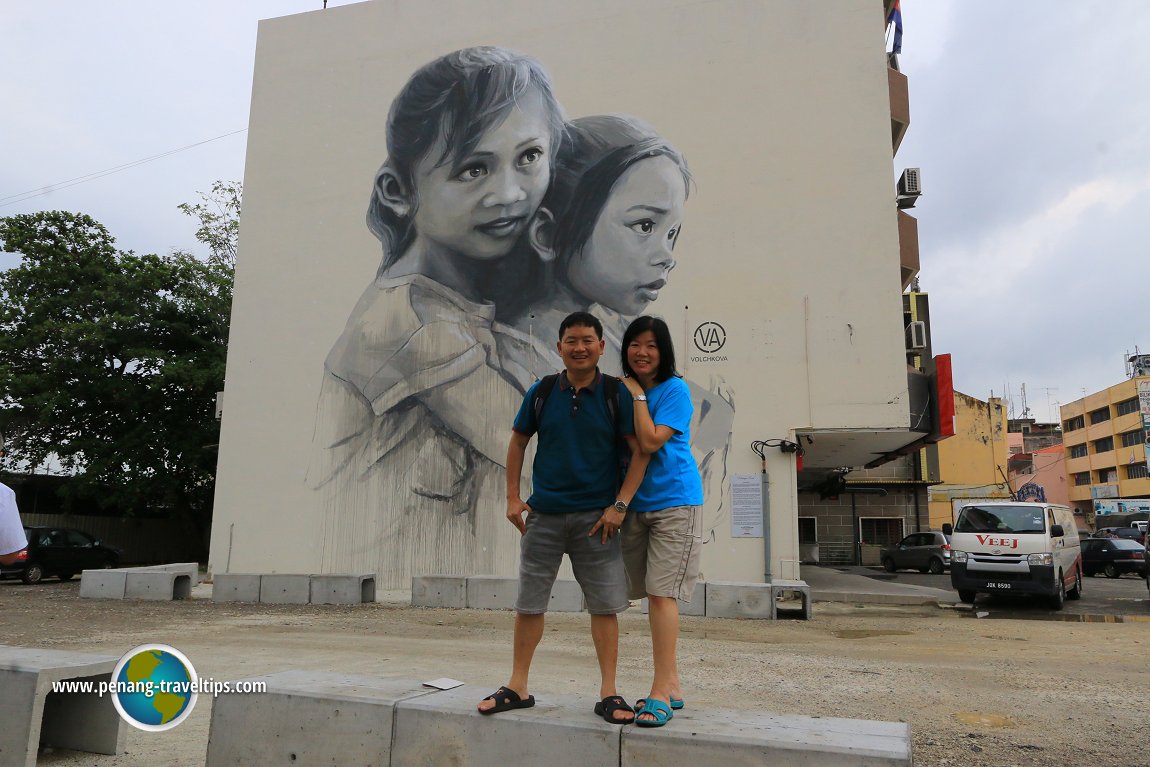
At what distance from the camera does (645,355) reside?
395 centimetres

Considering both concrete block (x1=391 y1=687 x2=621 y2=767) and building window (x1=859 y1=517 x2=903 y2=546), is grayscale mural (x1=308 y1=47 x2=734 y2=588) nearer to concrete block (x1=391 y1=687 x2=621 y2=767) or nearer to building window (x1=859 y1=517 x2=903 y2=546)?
concrete block (x1=391 y1=687 x2=621 y2=767)

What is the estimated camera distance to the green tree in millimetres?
23047

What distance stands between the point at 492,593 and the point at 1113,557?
20127 millimetres

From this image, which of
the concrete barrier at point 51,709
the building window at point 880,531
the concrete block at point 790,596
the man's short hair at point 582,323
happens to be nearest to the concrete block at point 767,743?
the man's short hair at point 582,323

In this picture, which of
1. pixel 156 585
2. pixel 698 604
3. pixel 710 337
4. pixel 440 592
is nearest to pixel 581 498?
pixel 698 604

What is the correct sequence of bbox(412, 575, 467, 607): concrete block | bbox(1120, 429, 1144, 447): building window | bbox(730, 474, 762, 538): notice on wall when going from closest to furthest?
1. bbox(412, 575, 467, 607): concrete block
2. bbox(730, 474, 762, 538): notice on wall
3. bbox(1120, 429, 1144, 447): building window

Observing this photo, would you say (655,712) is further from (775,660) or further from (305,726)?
(775,660)

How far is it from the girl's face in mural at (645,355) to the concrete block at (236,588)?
11.4 m

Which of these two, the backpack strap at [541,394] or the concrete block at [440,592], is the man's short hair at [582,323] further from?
the concrete block at [440,592]

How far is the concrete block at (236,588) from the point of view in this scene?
13344mm

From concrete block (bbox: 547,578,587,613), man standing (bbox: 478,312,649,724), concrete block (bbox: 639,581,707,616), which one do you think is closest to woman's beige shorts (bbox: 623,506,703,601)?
man standing (bbox: 478,312,649,724)

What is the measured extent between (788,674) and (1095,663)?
3.41 meters

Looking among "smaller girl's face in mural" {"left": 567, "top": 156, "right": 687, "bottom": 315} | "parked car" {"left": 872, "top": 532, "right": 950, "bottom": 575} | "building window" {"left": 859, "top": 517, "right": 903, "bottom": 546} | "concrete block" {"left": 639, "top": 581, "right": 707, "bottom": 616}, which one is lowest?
"concrete block" {"left": 639, "top": 581, "right": 707, "bottom": 616}

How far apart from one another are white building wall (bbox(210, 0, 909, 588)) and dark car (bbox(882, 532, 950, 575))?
11780 mm
